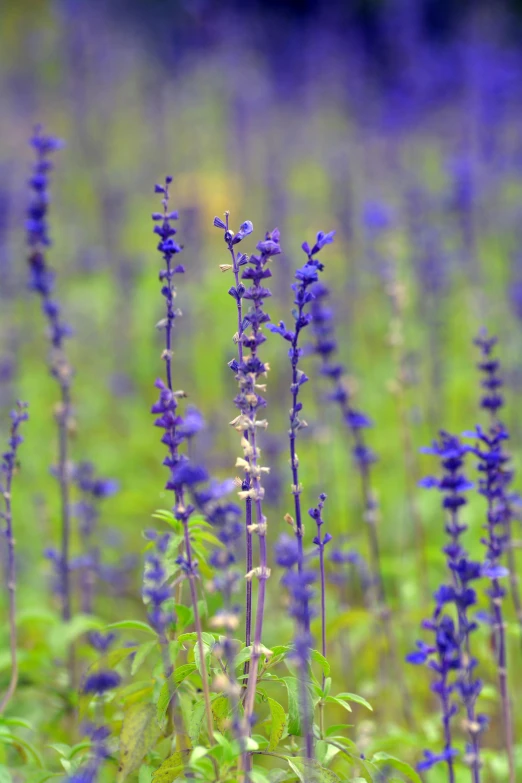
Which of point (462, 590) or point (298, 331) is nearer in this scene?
point (298, 331)

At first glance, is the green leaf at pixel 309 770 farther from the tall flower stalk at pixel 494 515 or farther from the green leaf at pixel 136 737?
the tall flower stalk at pixel 494 515

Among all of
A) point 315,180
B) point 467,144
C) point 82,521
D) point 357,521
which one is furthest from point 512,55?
point 82,521

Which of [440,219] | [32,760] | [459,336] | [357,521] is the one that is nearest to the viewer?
[32,760]

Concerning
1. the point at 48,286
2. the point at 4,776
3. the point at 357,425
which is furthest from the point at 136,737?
the point at 48,286

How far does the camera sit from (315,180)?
44.2 ft

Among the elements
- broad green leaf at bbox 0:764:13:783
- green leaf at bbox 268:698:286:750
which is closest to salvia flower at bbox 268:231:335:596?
green leaf at bbox 268:698:286:750

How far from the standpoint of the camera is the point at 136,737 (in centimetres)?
213

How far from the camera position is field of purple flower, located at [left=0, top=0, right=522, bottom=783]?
213 centimetres

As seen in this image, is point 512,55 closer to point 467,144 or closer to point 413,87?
point 413,87

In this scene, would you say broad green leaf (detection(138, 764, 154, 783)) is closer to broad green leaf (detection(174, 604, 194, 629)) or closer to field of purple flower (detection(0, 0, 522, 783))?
field of purple flower (detection(0, 0, 522, 783))

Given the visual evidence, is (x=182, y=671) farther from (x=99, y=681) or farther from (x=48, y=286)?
(x=48, y=286)

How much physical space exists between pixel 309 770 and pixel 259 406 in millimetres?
805

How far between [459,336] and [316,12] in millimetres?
15727

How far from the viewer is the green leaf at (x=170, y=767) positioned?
6.73ft
